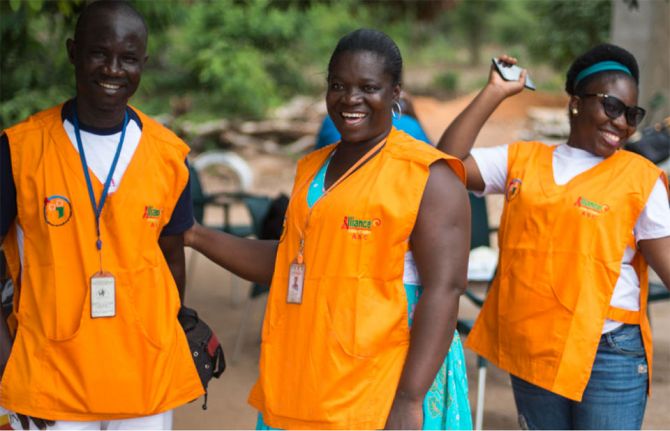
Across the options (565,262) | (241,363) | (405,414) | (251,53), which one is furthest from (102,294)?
(251,53)

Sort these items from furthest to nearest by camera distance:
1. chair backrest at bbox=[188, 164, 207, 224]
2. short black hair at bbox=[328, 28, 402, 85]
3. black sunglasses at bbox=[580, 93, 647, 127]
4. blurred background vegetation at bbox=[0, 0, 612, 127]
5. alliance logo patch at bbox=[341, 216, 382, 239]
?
blurred background vegetation at bbox=[0, 0, 612, 127] → chair backrest at bbox=[188, 164, 207, 224] → black sunglasses at bbox=[580, 93, 647, 127] → short black hair at bbox=[328, 28, 402, 85] → alliance logo patch at bbox=[341, 216, 382, 239]

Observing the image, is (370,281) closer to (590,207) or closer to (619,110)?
(590,207)

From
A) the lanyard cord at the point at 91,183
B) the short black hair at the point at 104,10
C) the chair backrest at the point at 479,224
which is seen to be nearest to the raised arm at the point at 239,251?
the lanyard cord at the point at 91,183

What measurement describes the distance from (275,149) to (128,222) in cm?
1354

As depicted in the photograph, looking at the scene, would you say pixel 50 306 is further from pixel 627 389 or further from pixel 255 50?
pixel 255 50

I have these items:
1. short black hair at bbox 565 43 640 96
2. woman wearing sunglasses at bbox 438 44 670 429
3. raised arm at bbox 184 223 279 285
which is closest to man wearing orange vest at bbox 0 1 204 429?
raised arm at bbox 184 223 279 285

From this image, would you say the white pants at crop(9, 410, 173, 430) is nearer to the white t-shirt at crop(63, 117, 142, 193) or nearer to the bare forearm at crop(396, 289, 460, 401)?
the white t-shirt at crop(63, 117, 142, 193)

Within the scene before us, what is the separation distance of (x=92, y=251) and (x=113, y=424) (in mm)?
525

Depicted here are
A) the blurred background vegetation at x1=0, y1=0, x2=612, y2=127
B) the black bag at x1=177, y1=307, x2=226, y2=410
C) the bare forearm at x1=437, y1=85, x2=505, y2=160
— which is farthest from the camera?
the blurred background vegetation at x1=0, y1=0, x2=612, y2=127

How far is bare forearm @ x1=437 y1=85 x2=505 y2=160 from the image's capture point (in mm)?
3146

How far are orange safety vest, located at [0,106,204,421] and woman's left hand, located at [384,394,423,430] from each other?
28.8 inches

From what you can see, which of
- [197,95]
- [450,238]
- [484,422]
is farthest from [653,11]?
[197,95]

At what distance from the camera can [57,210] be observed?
2572mm

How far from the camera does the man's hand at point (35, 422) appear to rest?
8.57 feet
